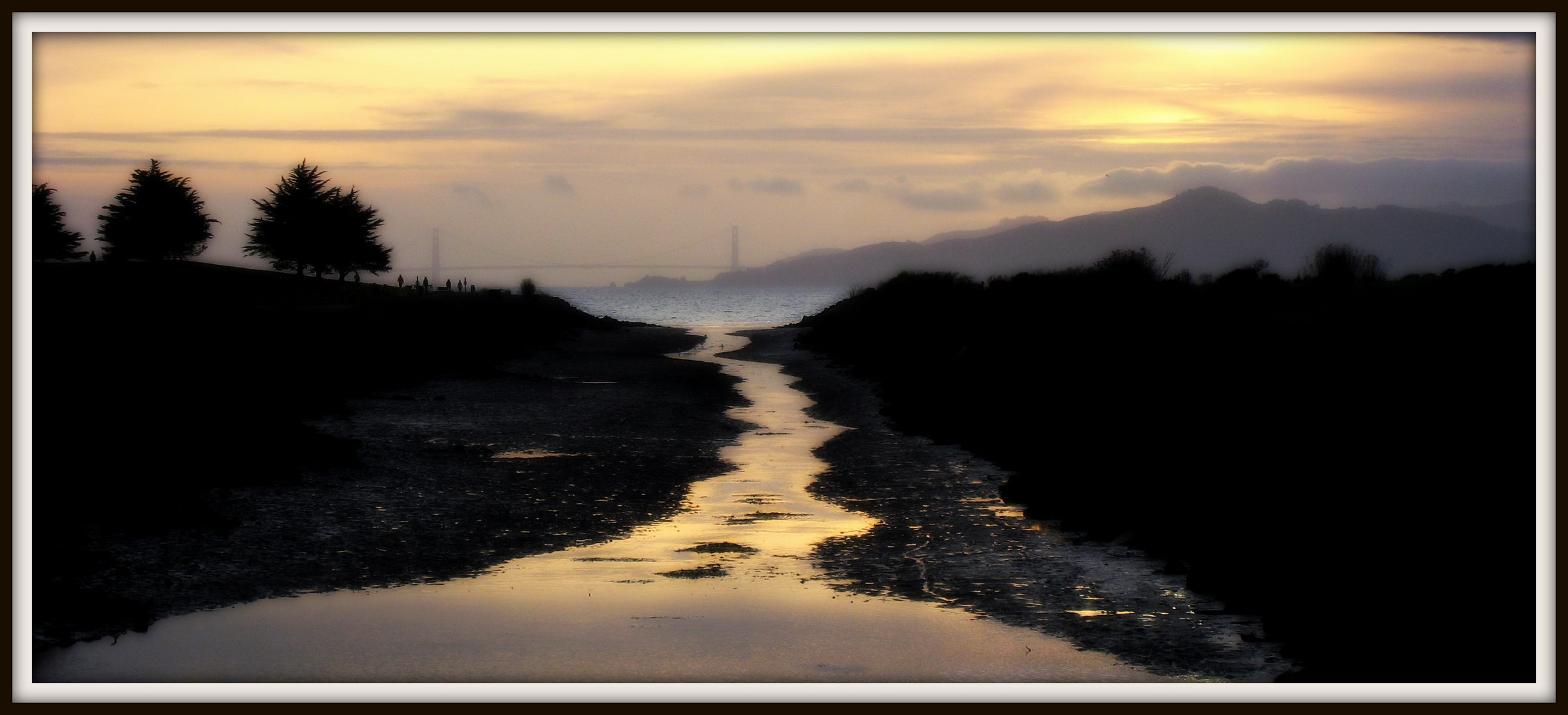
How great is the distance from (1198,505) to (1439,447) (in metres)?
3.02

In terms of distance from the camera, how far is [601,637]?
10.7m

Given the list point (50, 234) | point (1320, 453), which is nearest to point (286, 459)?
point (1320, 453)

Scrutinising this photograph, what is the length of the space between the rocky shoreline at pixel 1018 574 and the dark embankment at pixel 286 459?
3516 millimetres

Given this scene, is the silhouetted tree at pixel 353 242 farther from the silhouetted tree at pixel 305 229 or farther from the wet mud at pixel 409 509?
the wet mud at pixel 409 509

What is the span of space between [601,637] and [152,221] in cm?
6134

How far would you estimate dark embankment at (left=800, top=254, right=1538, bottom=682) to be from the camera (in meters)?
9.99

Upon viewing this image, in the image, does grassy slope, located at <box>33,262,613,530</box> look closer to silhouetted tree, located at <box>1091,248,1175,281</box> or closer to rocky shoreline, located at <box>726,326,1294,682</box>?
rocky shoreline, located at <box>726,326,1294,682</box>

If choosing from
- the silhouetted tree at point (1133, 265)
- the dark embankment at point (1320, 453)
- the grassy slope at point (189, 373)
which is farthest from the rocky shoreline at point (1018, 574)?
the silhouetted tree at point (1133, 265)

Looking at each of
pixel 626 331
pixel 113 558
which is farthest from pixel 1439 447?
pixel 626 331

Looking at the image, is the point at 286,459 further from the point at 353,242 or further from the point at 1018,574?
the point at 353,242

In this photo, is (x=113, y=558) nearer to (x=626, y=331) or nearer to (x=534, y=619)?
(x=534, y=619)

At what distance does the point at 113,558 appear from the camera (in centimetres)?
1250

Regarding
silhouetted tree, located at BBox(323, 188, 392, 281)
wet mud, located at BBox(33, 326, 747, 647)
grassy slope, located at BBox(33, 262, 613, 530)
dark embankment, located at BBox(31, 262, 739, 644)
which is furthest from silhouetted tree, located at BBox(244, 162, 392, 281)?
wet mud, located at BBox(33, 326, 747, 647)

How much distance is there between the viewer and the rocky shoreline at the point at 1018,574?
10.5 meters
